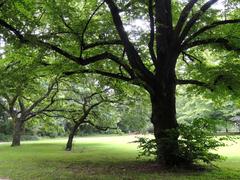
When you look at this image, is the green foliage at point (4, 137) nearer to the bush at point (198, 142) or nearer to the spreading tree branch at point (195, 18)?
the bush at point (198, 142)

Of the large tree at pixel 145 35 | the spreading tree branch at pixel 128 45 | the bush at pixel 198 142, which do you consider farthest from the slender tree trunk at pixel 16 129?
the bush at pixel 198 142

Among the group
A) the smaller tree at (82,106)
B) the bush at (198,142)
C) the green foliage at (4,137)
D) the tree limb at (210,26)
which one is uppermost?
the tree limb at (210,26)

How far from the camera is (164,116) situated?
1255 cm

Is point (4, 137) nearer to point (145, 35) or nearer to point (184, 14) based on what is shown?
point (145, 35)

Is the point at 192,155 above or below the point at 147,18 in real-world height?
below

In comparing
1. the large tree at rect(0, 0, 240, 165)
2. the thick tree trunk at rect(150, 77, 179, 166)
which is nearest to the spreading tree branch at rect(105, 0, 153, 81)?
the large tree at rect(0, 0, 240, 165)

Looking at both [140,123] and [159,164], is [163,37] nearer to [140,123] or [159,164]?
[159,164]

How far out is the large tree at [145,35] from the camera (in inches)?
462

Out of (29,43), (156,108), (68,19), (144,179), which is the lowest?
(144,179)

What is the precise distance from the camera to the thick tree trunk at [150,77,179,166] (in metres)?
12.2

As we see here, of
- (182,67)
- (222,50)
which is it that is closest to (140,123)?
(182,67)

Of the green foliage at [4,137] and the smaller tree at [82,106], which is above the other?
the smaller tree at [82,106]

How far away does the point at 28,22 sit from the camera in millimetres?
11398

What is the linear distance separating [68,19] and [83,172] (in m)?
5.34
